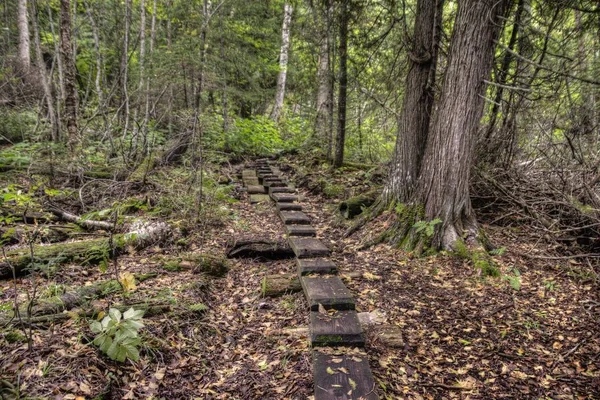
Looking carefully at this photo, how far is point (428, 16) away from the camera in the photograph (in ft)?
16.8

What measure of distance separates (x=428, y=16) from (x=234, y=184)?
212 inches

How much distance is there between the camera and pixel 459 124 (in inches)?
177

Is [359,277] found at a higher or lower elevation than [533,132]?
lower

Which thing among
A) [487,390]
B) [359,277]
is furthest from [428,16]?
[487,390]

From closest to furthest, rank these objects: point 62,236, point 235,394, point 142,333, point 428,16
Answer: point 235,394 < point 142,333 < point 62,236 < point 428,16

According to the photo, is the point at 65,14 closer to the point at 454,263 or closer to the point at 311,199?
the point at 311,199

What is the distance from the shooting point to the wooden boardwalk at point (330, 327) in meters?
2.44

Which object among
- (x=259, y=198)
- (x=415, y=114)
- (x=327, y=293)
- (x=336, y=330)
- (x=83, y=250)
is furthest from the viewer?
(x=259, y=198)

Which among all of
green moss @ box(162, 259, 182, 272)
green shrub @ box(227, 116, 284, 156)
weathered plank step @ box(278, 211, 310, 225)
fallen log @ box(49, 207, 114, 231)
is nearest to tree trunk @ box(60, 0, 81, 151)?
fallen log @ box(49, 207, 114, 231)

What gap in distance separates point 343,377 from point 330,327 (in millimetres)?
544

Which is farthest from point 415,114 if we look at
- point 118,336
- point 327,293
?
point 118,336

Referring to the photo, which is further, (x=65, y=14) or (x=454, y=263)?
(x=65, y=14)

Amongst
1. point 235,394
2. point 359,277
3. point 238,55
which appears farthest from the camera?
point 238,55

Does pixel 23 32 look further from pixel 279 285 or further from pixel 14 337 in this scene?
pixel 279 285
